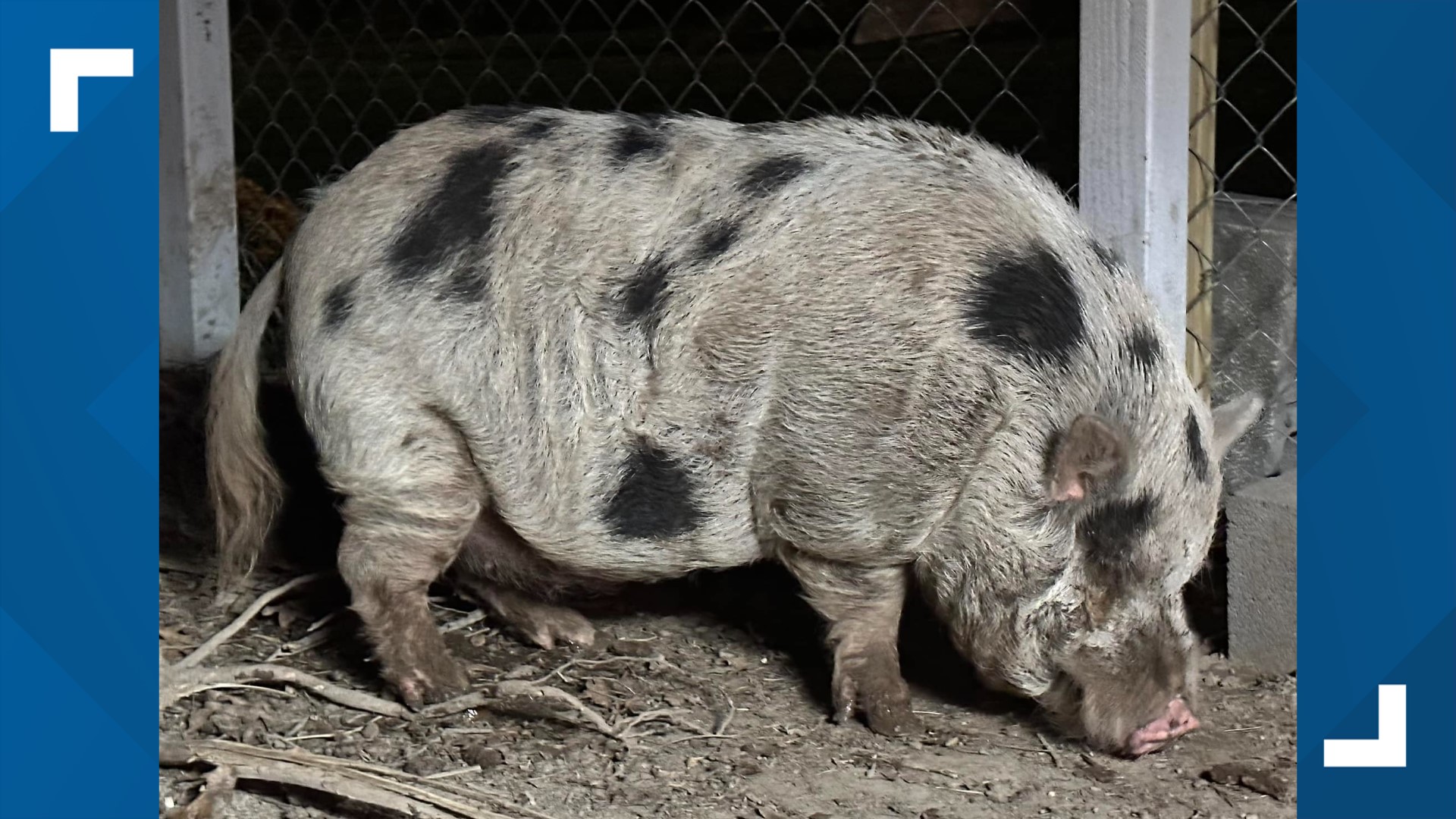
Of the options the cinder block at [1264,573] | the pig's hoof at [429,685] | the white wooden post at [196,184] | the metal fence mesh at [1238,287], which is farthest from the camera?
the white wooden post at [196,184]

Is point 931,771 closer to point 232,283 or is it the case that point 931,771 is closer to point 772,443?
→ point 772,443

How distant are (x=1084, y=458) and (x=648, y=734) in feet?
3.76

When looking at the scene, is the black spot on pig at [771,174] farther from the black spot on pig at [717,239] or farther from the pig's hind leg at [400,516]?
the pig's hind leg at [400,516]

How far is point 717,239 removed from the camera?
Answer: 3441 millimetres

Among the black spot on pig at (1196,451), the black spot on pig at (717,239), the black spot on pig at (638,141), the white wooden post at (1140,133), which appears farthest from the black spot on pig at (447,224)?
the black spot on pig at (1196,451)

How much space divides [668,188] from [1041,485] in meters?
0.98

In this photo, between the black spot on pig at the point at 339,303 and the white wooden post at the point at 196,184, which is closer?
the black spot on pig at the point at 339,303

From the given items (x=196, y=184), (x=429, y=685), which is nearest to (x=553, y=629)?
(x=429, y=685)

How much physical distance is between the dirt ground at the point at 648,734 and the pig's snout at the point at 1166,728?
81mm

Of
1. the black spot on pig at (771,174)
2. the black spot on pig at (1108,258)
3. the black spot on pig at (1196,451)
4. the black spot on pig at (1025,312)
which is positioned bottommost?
the black spot on pig at (1196,451)

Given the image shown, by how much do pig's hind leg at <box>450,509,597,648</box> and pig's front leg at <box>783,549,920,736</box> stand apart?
69 centimetres

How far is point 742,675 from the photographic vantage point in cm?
402

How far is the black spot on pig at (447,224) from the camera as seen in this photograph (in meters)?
3.52

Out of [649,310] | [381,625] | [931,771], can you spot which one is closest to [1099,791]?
[931,771]
